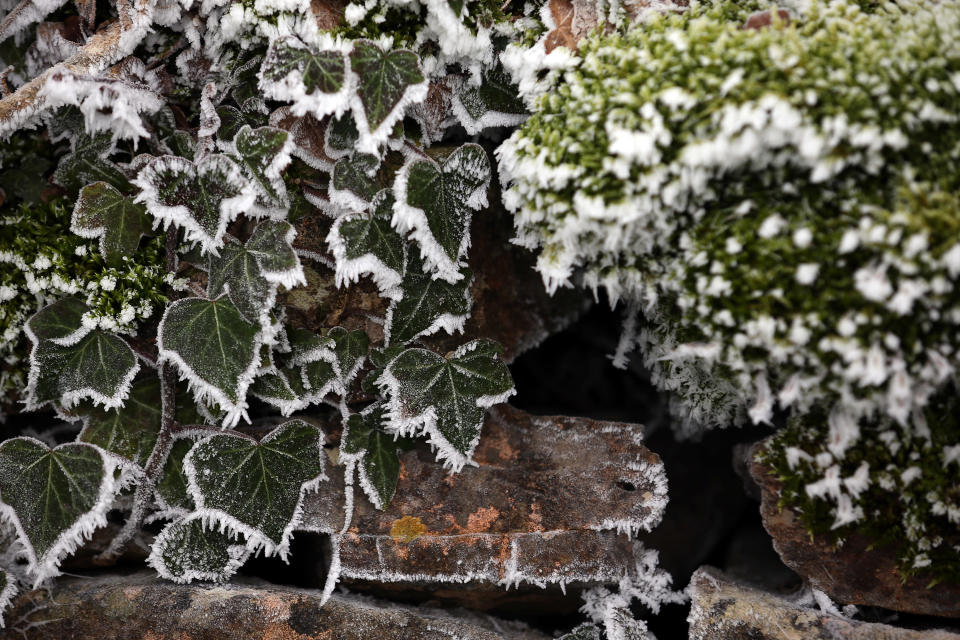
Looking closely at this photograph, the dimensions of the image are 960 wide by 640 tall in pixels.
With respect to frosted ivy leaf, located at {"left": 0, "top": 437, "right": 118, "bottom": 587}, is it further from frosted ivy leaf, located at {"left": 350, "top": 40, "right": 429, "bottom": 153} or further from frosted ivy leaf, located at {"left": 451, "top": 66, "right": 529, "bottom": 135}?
frosted ivy leaf, located at {"left": 451, "top": 66, "right": 529, "bottom": 135}

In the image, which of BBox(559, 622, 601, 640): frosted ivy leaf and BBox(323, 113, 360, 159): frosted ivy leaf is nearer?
BBox(323, 113, 360, 159): frosted ivy leaf

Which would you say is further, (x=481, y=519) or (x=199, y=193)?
(x=481, y=519)

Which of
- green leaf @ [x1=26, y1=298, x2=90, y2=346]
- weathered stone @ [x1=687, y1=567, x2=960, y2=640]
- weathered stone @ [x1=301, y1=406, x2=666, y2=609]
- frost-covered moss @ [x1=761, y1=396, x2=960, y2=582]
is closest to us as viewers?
frost-covered moss @ [x1=761, y1=396, x2=960, y2=582]

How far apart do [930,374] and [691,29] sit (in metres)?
0.88

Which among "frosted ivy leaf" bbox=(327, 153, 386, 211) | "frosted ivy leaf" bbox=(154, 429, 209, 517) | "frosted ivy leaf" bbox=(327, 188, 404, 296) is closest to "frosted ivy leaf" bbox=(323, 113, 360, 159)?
"frosted ivy leaf" bbox=(327, 153, 386, 211)

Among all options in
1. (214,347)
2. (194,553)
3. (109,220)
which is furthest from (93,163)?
(194,553)

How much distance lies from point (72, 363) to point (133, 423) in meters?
0.23

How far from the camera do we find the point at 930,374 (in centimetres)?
121

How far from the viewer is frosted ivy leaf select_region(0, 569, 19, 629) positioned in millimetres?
1664

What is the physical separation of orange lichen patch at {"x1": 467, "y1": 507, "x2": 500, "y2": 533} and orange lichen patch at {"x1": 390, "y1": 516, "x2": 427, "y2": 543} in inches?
5.2

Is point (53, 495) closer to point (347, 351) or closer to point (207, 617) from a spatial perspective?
point (207, 617)

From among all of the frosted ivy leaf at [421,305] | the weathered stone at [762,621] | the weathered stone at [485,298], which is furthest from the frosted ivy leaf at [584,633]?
the frosted ivy leaf at [421,305]

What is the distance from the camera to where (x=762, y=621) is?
1596 mm

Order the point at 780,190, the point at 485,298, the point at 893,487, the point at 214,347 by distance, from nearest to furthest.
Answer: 1. the point at 780,190
2. the point at 893,487
3. the point at 214,347
4. the point at 485,298
